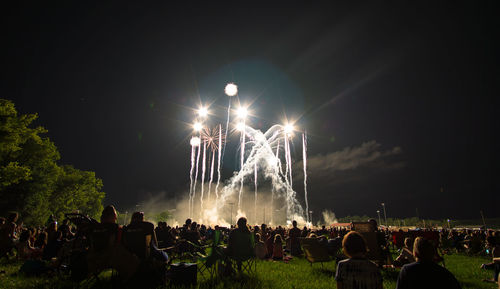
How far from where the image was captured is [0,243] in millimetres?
8414

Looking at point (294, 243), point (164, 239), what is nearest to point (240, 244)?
point (164, 239)

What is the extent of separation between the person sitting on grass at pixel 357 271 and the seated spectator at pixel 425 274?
0.29m

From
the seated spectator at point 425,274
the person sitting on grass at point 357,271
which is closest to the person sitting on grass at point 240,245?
the person sitting on grass at point 357,271

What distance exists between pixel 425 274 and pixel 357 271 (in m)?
0.73

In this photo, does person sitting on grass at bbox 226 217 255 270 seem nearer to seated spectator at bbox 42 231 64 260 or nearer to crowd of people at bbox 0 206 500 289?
crowd of people at bbox 0 206 500 289

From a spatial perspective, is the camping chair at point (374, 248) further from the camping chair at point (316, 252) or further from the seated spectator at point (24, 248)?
the seated spectator at point (24, 248)

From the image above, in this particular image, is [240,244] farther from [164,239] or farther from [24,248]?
[24,248]

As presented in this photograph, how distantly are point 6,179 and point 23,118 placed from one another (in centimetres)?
646

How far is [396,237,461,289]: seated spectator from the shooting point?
9.33 feet

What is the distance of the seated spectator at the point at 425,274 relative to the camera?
284cm

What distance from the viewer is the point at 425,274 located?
2.93m

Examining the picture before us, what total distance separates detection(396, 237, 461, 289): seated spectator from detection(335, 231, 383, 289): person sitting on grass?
0.95 feet

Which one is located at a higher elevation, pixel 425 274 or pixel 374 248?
pixel 425 274

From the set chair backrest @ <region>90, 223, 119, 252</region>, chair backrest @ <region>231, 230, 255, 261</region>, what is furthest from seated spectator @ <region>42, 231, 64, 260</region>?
chair backrest @ <region>231, 230, 255, 261</region>
